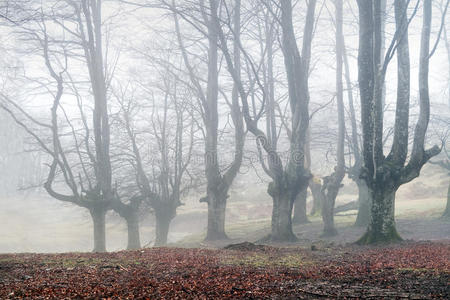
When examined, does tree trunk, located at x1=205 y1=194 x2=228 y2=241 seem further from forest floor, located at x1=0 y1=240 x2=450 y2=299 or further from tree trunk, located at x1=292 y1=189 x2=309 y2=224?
forest floor, located at x1=0 y1=240 x2=450 y2=299

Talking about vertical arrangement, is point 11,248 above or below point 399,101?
below

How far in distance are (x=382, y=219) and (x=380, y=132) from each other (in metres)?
2.39

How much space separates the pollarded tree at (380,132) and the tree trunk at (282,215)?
3.34 m

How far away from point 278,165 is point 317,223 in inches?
330

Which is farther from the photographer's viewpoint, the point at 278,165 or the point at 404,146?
the point at 278,165

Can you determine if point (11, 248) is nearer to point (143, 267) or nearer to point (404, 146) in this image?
point (143, 267)

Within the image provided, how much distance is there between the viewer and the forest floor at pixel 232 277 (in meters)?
4.02

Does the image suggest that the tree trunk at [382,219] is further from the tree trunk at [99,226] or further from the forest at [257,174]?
the tree trunk at [99,226]

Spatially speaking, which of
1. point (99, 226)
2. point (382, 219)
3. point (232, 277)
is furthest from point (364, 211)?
point (232, 277)

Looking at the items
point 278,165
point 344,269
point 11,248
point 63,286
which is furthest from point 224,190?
point 11,248

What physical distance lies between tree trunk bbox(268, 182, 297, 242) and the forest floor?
552 cm

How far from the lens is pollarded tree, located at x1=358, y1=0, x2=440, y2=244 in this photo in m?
9.77

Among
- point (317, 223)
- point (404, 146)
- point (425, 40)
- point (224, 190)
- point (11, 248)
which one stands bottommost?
point (11, 248)

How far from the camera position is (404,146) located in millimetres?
9953
